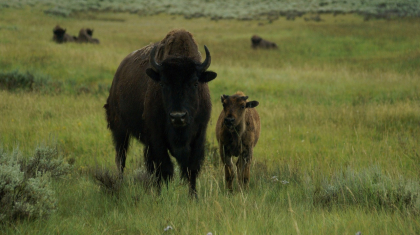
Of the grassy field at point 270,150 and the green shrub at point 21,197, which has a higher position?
the green shrub at point 21,197

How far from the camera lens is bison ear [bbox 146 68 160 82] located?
18.2ft

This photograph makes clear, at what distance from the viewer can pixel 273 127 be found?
10391mm

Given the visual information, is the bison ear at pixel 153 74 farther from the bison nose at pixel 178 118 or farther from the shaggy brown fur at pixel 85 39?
the shaggy brown fur at pixel 85 39

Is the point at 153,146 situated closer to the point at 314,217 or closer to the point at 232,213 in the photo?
the point at 232,213

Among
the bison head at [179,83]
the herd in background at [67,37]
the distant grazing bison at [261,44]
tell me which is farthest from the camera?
the distant grazing bison at [261,44]

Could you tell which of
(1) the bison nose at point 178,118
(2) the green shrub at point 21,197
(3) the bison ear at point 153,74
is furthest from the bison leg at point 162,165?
(2) the green shrub at point 21,197

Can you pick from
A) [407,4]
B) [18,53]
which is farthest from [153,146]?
[407,4]

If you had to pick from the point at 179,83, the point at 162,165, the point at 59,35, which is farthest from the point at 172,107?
the point at 59,35

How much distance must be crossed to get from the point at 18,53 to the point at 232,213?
15.3 meters

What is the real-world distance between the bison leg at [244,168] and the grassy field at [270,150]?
15 cm

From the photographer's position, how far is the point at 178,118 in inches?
201

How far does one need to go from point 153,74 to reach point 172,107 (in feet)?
2.07

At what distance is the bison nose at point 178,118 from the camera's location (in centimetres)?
509

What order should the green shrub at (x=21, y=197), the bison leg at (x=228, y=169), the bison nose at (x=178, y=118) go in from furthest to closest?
the bison leg at (x=228, y=169)
the bison nose at (x=178, y=118)
the green shrub at (x=21, y=197)
